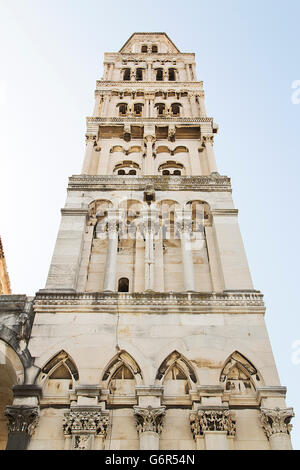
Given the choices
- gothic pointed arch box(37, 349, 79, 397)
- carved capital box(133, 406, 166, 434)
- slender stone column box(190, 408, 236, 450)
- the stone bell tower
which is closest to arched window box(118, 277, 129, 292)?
the stone bell tower

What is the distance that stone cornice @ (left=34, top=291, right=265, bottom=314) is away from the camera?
13164 millimetres

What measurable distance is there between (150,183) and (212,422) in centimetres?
1032

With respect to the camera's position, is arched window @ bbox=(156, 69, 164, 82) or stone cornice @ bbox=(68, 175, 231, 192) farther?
arched window @ bbox=(156, 69, 164, 82)

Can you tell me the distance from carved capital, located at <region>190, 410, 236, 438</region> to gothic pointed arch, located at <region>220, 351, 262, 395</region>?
816 millimetres

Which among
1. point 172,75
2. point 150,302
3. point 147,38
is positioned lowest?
point 150,302

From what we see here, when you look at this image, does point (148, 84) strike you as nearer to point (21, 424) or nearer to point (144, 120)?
point (144, 120)

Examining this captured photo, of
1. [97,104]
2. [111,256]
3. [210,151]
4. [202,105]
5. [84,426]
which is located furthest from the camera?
[97,104]

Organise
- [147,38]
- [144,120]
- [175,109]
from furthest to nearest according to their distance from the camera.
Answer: [147,38] < [175,109] < [144,120]

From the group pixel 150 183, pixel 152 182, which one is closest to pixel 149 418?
pixel 150 183

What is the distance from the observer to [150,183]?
18.7m

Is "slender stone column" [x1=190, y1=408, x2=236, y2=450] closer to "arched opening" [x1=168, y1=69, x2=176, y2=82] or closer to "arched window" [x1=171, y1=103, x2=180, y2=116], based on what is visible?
"arched window" [x1=171, y1=103, x2=180, y2=116]

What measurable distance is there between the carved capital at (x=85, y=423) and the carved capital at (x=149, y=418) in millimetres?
707

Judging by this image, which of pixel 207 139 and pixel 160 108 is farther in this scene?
pixel 160 108

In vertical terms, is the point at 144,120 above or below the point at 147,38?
below
